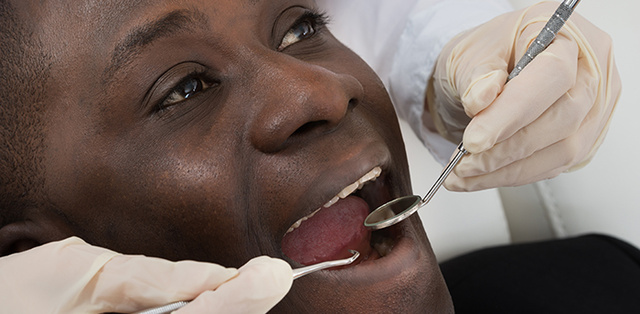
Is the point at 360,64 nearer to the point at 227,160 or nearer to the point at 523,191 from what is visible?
the point at 227,160

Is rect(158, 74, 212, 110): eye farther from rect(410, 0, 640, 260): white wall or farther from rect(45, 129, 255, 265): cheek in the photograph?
rect(410, 0, 640, 260): white wall

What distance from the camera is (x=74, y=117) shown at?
3.16 ft

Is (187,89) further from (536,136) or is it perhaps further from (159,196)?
(536,136)

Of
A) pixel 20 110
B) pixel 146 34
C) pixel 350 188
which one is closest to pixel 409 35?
pixel 350 188

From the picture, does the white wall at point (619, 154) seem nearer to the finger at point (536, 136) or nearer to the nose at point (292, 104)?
the finger at point (536, 136)

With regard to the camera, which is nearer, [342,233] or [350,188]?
[350,188]

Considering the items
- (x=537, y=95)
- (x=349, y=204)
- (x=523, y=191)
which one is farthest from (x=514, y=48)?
(x=523, y=191)

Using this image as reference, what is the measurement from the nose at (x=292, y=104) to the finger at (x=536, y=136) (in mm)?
260

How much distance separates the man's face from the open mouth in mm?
78

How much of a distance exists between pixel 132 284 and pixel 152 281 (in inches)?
1.0

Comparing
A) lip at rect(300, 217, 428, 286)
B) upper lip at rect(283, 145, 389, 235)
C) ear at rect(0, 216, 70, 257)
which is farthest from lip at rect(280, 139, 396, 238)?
ear at rect(0, 216, 70, 257)

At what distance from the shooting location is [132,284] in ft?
2.68

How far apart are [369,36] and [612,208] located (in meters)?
0.81

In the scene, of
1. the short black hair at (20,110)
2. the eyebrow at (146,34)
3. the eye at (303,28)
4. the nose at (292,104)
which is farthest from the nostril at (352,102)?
the short black hair at (20,110)
